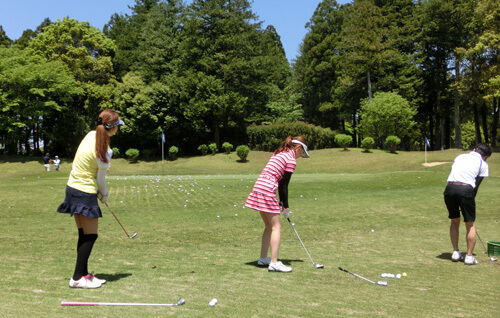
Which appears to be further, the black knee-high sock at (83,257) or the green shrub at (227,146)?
the green shrub at (227,146)

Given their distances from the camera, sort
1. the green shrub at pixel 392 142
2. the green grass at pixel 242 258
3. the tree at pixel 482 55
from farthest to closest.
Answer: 1. the green shrub at pixel 392 142
2. the tree at pixel 482 55
3. the green grass at pixel 242 258

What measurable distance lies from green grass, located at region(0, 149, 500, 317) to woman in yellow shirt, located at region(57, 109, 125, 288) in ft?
0.93

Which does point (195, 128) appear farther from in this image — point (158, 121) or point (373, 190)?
point (373, 190)

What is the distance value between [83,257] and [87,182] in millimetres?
1054

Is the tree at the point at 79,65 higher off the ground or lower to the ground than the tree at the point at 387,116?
higher

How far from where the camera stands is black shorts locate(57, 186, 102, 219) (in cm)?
582

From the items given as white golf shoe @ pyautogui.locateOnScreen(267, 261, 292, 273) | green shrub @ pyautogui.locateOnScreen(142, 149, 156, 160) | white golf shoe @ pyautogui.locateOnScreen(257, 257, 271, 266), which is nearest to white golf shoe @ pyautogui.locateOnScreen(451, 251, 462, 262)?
white golf shoe @ pyautogui.locateOnScreen(267, 261, 292, 273)

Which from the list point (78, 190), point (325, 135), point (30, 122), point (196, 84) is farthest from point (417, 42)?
point (78, 190)

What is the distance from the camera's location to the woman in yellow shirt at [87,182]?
584cm

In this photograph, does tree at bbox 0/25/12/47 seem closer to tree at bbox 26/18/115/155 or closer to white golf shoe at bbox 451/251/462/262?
tree at bbox 26/18/115/155

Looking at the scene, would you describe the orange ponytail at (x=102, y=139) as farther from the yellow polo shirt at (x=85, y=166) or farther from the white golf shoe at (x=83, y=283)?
the white golf shoe at (x=83, y=283)

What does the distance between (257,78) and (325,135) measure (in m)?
11.8

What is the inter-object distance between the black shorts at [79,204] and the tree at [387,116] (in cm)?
4794


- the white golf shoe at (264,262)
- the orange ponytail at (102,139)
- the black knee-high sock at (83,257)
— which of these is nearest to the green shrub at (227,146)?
the white golf shoe at (264,262)
